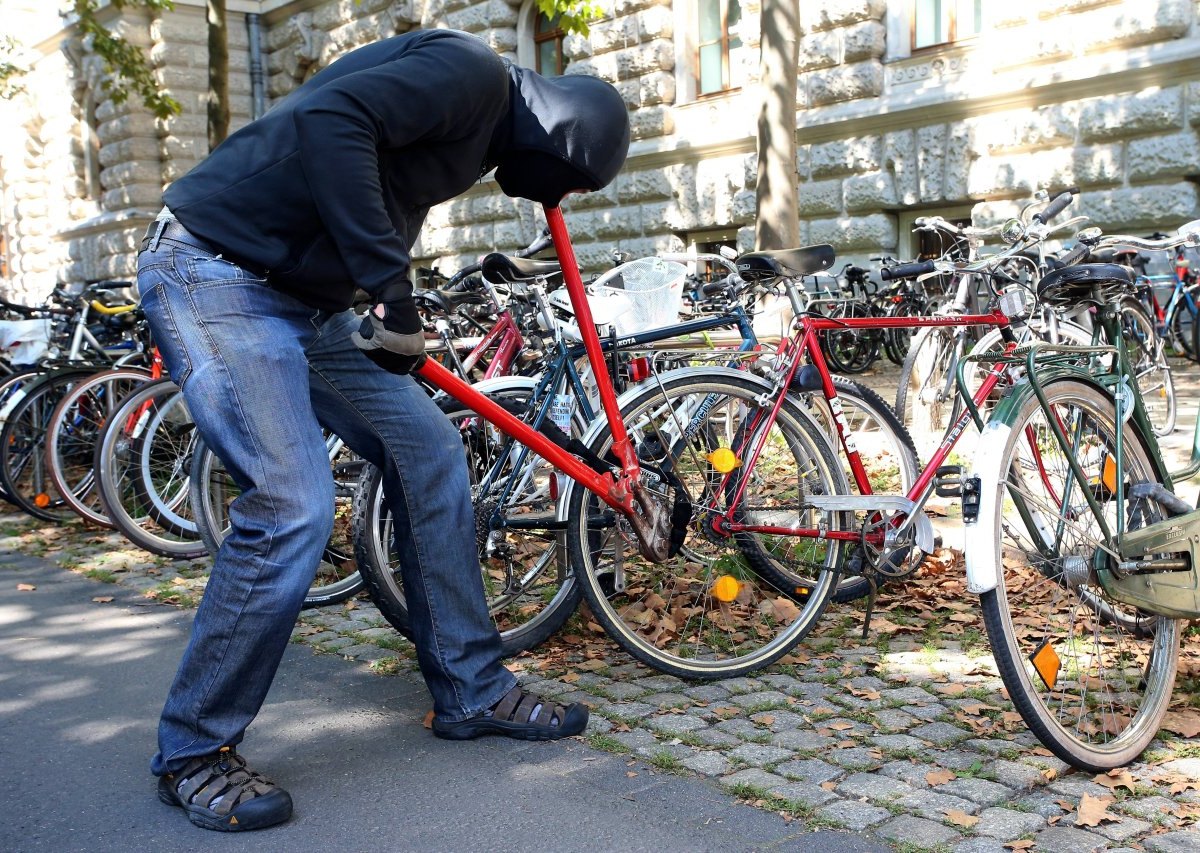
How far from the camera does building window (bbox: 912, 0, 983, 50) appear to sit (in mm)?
13312

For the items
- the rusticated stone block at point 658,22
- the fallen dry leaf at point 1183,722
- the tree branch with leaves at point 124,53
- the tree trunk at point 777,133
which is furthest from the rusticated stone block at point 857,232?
the fallen dry leaf at point 1183,722

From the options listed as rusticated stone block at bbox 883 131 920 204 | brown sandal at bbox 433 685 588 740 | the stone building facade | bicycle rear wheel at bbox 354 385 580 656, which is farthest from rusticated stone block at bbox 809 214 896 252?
brown sandal at bbox 433 685 588 740

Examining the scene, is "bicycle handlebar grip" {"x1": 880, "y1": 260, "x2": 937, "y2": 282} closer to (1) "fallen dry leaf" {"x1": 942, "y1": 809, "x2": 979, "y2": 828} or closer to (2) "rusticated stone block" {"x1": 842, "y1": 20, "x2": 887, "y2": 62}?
(1) "fallen dry leaf" {"x1": 942, "y1": 809, "x2": 979, "y2": 828}

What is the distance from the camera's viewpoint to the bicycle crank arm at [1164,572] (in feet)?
10.5

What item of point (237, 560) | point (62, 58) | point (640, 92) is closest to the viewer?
point (237, 560)

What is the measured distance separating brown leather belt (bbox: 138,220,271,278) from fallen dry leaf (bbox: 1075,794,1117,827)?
7.33ft

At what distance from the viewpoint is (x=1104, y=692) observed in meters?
3.42

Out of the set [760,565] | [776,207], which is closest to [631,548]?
[760,565]

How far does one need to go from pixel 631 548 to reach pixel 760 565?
0.49 meters

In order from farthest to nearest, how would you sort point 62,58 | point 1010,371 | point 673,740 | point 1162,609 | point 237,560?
1. point 62,58
2. point 1010,371
3. point 673,740
4. point 1162,609
5. point 237,560

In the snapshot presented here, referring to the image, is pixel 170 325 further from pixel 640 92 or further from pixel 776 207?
pixel 640 92

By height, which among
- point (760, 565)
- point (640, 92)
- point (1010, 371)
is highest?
point (640, 92)

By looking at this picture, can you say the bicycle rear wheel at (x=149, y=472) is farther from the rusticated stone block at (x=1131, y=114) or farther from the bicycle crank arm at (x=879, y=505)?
the rusticated stone block at (x=1131, y=114)

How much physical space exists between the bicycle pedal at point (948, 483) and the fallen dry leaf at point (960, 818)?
75 cm
